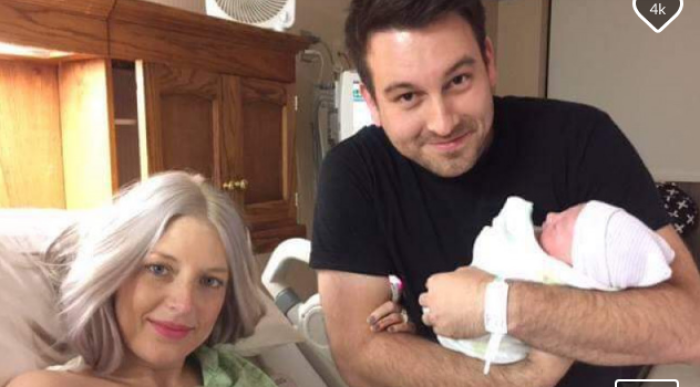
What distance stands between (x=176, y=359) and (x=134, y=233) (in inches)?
9.3

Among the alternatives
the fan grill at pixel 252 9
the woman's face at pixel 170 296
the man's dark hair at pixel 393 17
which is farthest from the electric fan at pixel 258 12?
the woman's face at pixel 170 296

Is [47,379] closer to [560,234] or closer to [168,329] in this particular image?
[168,329]

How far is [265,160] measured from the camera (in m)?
2.13

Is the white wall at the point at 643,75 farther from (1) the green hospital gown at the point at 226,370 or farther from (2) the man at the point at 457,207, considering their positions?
(1) the green hospital gown at the point at 226,370

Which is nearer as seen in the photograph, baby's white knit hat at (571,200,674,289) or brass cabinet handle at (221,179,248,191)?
baby's white knit hat at (571,200,674,289)

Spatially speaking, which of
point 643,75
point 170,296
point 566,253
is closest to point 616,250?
point 566,253

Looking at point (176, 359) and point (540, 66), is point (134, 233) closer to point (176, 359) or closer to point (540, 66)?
point (176, 359)

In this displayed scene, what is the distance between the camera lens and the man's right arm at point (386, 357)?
999mm

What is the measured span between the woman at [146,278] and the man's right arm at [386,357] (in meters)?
0.20

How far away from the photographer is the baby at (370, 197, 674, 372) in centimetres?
91

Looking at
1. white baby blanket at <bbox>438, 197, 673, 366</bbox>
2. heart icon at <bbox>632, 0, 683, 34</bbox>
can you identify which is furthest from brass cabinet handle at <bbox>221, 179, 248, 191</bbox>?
heart icon at <bbox>632, 0, 683, 34</bbox>

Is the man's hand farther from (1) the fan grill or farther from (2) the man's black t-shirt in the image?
(1) the fan grill

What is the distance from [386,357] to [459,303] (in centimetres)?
21

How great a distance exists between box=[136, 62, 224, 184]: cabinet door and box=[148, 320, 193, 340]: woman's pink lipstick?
0.76m
